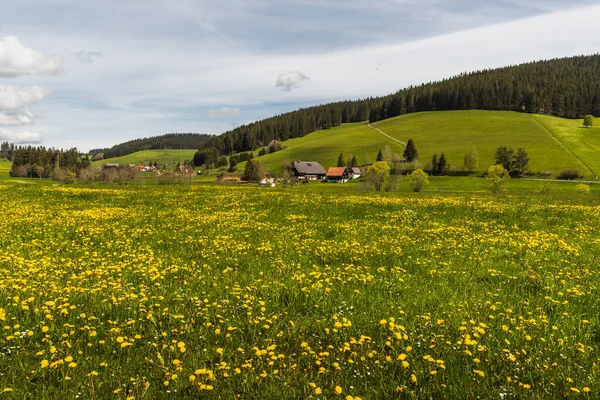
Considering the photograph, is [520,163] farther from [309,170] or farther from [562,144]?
[309,170]

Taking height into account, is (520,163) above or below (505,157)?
below

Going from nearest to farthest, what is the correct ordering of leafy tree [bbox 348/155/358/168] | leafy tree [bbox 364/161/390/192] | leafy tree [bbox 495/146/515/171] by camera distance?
leafy tree [bbox 364/161/390/192]
leafy tree [bbox 495/146/515/171]
leafy tree [bbox 348/155/358/168]

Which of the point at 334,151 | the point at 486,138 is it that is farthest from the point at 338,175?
the point at 486,138

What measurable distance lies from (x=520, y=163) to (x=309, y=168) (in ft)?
273

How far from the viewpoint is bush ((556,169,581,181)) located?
99000mm

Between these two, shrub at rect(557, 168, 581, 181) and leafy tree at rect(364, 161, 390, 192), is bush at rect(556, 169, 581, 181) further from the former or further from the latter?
leafy tree at rect(364, 161, 390, 192)

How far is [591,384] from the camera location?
4488 millimetres

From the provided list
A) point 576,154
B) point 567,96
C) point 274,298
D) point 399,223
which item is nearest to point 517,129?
point 576,154

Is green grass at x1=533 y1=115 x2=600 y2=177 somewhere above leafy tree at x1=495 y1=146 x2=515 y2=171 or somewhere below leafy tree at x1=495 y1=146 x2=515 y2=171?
above

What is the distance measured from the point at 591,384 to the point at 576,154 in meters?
147

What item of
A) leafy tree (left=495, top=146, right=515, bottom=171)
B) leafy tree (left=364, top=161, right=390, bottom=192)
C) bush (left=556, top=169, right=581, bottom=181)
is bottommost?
leafy tree (left=364, top=161, right=390, bottom=192)

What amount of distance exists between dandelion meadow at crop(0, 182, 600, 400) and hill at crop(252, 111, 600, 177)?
4696 inches

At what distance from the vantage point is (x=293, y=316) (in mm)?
6512

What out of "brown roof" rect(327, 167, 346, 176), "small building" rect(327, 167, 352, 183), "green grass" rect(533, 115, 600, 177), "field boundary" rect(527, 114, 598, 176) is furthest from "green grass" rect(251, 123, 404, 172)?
"green grass" rect(533, 115, 600, 177)
